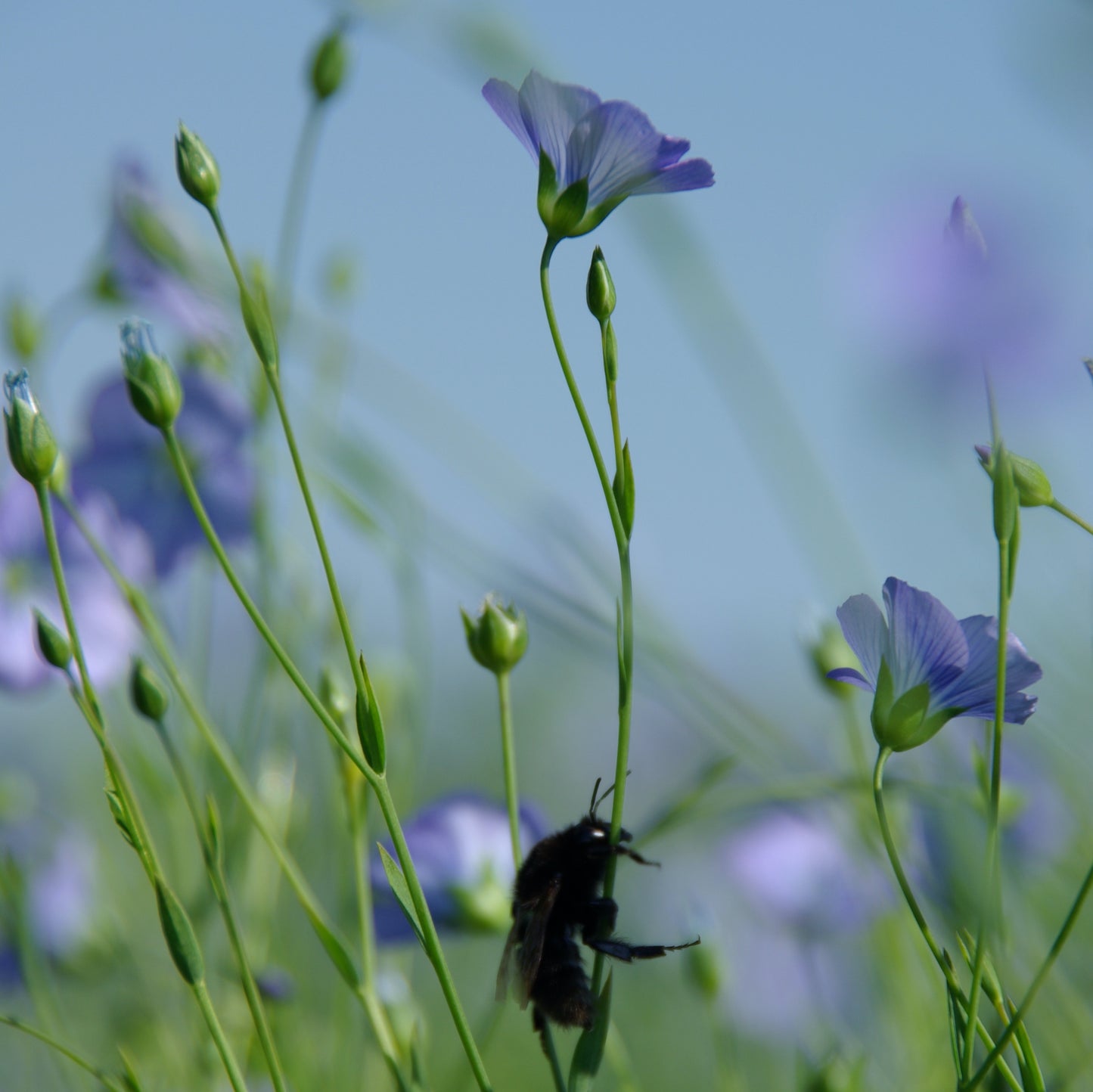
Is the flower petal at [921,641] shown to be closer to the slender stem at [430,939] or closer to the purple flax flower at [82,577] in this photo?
the slender stem at [430,939]

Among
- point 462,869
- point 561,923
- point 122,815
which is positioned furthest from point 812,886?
point 122,815

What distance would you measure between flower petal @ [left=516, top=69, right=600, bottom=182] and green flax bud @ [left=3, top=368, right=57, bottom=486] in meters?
0.21

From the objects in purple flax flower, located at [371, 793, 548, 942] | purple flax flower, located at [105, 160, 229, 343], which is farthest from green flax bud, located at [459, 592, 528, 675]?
purple flax flower, located at [105, 160, 229, 343]

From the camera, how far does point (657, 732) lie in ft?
9.51

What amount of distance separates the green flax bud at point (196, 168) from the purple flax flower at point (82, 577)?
1.71 feet

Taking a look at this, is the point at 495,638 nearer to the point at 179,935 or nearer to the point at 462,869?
the point at 179,935

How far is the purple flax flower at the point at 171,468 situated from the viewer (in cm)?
102

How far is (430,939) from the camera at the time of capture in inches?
15.3

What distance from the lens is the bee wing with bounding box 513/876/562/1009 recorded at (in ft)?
1.74

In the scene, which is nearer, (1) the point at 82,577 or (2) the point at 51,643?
(2) the point at 51,643

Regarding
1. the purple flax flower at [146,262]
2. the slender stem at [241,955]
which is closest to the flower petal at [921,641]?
the slender stem at [241,955]

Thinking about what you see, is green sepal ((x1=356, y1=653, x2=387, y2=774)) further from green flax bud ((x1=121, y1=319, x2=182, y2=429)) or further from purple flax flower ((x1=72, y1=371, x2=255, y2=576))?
purple flax flower ((x1=72, y1=371, x2=255, y2=576))

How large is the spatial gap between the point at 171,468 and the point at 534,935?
2.32ft

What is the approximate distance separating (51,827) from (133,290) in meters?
0.59
